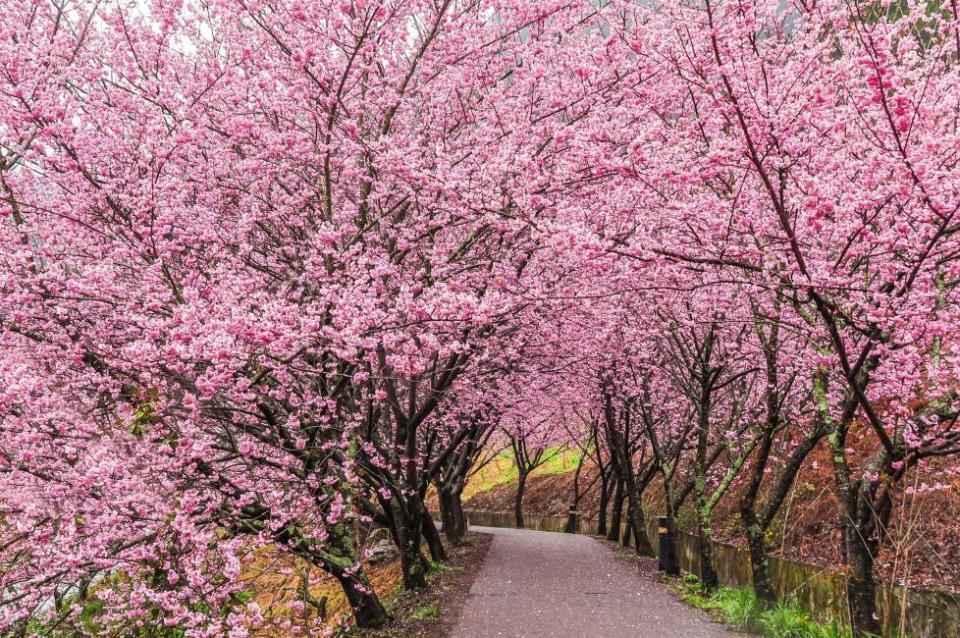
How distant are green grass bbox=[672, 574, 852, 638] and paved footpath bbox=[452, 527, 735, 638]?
0.91ft

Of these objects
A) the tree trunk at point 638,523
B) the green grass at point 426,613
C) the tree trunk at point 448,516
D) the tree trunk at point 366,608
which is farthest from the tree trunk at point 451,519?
the tree trunk at point 366,608

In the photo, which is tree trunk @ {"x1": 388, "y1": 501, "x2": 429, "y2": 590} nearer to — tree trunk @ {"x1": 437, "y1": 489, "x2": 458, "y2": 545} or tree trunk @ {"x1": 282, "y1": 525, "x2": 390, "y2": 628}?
tree trunk @ {"x1": 282, "y1": 525, "x2": 390, "y2": 628}

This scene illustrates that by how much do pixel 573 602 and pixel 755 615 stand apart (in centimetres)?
326

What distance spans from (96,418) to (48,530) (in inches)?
88.9

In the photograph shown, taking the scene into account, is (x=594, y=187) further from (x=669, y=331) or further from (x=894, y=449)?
(x=894, y=449)

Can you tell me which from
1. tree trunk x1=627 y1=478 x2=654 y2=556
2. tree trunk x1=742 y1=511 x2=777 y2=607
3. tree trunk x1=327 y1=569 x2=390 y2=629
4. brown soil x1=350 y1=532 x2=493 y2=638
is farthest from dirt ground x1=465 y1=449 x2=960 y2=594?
tree trunk x1=327 y1=569 x2=390 y2=629

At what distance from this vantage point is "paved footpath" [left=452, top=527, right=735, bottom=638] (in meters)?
9.43

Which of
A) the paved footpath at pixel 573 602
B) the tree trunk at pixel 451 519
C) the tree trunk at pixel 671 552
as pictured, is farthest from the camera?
the tree trunk at pixel 451 519

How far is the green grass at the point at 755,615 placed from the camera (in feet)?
25.9

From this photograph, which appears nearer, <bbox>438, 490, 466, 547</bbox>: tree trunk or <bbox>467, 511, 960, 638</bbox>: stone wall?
<bbox>467, 511, 960, 638</bbox>: stone wall

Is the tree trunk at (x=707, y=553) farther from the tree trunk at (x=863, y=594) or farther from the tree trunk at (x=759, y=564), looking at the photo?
the tree trunk at (x=863, y=594)

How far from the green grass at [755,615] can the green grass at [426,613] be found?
4426 millimetres

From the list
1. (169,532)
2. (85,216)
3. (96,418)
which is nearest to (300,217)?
(85,216)

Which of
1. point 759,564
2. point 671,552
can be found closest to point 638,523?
point 671,552
